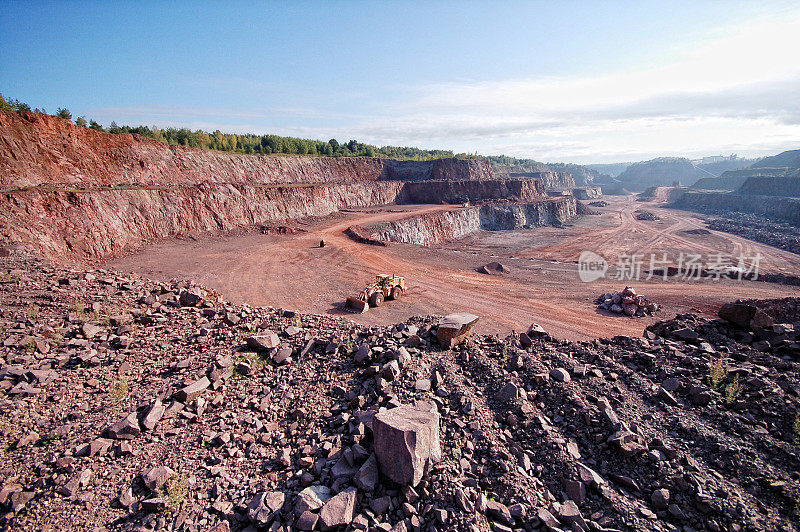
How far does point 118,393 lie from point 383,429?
5.70m

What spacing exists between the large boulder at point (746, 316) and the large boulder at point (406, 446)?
965 cm

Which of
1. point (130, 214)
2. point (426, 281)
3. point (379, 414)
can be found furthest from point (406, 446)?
point (130, 214)

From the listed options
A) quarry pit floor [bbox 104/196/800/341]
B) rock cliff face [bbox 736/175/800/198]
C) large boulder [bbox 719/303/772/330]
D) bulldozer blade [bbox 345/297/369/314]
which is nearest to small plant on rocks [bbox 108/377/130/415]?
quarry pit floor [bbox 104/196/800/341]

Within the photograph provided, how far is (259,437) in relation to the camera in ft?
19.9

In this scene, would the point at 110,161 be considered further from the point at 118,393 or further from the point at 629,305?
the point at 629,305

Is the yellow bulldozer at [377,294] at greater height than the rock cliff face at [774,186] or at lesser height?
lesser

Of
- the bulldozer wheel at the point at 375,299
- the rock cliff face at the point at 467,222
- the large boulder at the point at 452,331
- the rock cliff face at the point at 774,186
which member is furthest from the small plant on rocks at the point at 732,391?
the rock cliff face at the point at 774,186

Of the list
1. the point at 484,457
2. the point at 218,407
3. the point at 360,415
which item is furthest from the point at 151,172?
the point at 484,457

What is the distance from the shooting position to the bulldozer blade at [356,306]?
15.9 m

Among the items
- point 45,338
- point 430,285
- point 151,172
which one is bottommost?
point 430,285

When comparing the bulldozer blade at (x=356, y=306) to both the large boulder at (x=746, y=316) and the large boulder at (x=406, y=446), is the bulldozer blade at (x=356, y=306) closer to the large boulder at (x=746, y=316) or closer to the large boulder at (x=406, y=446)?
the large boulder at (x=406, y=446)

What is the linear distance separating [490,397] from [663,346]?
5.59 m

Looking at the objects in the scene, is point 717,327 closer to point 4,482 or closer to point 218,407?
point 218,407

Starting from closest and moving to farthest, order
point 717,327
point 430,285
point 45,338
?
point 45,338 < point 717,327 < point 430,285
